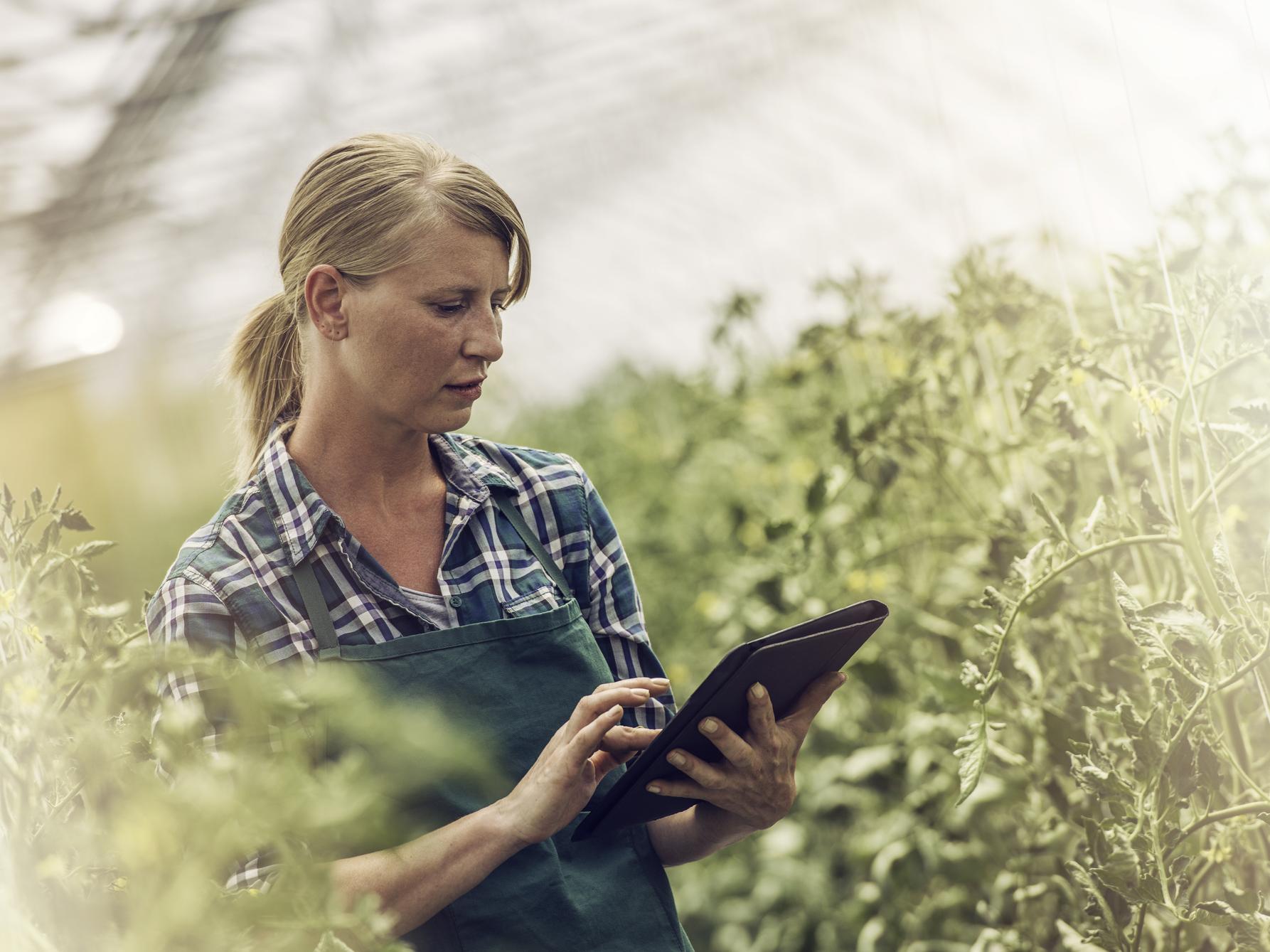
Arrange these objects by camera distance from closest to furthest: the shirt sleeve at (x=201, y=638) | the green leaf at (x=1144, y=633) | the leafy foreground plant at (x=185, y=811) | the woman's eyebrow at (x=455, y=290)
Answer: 1. the leafy foreground plant at (x=185, y=811)
2. the shirt sleeve at (x=201, y=638)
3. the green leaf at (x=1144, y=633)
4. the woman's eyebrow at (x=455, y=290)

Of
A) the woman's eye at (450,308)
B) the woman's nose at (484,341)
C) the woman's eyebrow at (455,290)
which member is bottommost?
the woman's nose at (484,341)

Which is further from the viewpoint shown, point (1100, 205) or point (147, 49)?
point (147, 49)

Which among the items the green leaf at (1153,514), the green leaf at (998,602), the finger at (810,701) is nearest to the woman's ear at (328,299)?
the finger at (810,701)

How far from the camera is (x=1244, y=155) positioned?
3.97 ft

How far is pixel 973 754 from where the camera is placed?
1187 millimetres

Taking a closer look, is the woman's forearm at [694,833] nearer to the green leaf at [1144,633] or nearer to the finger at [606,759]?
the finger at [606,759]

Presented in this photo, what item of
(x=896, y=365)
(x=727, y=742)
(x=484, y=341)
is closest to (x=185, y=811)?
(x=727, y=742)

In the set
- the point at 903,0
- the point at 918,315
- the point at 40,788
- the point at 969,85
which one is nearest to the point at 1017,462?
the point at 918,315

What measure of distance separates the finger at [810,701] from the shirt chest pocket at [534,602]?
0.28 metres

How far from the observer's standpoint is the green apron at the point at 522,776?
112 cm

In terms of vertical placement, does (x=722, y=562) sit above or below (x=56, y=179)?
below

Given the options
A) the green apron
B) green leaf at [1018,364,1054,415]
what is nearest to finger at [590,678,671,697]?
the green apron

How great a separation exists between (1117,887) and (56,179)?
119 inches

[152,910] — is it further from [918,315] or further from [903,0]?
[903,0]
